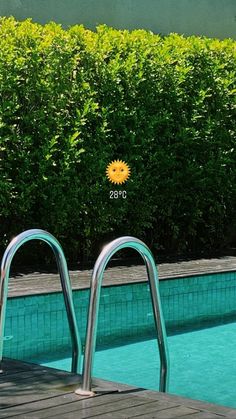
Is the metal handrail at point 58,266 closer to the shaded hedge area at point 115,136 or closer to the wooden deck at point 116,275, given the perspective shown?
the wooden deck at point 116,275

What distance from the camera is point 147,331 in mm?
7816

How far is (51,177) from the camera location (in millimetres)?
9055

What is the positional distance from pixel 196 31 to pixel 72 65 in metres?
4.90

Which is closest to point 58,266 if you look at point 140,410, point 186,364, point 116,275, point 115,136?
point 140,410

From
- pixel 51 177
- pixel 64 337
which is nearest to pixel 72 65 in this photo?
pixel 51 177

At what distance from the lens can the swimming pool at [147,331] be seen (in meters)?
6.04

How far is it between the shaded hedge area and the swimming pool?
1662mm

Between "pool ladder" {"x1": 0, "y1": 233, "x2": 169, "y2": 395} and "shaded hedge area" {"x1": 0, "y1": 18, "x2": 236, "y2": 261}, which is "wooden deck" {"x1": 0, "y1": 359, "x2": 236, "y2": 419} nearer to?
"pool ladder" {"x1": 0, "y1": 233, "x2": 169, "y2": 395}

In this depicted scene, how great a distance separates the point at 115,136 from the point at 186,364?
4.14 metres

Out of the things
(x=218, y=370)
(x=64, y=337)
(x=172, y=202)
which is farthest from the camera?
(x=172, y=202)

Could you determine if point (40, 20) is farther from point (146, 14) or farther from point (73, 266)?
point (73, 266)

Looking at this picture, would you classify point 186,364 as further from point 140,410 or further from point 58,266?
point 140,410

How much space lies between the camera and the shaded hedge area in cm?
905

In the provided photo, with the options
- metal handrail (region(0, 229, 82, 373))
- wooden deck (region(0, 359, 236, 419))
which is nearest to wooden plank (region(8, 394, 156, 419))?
wooden deck (region(0, 359, 236, 419))
